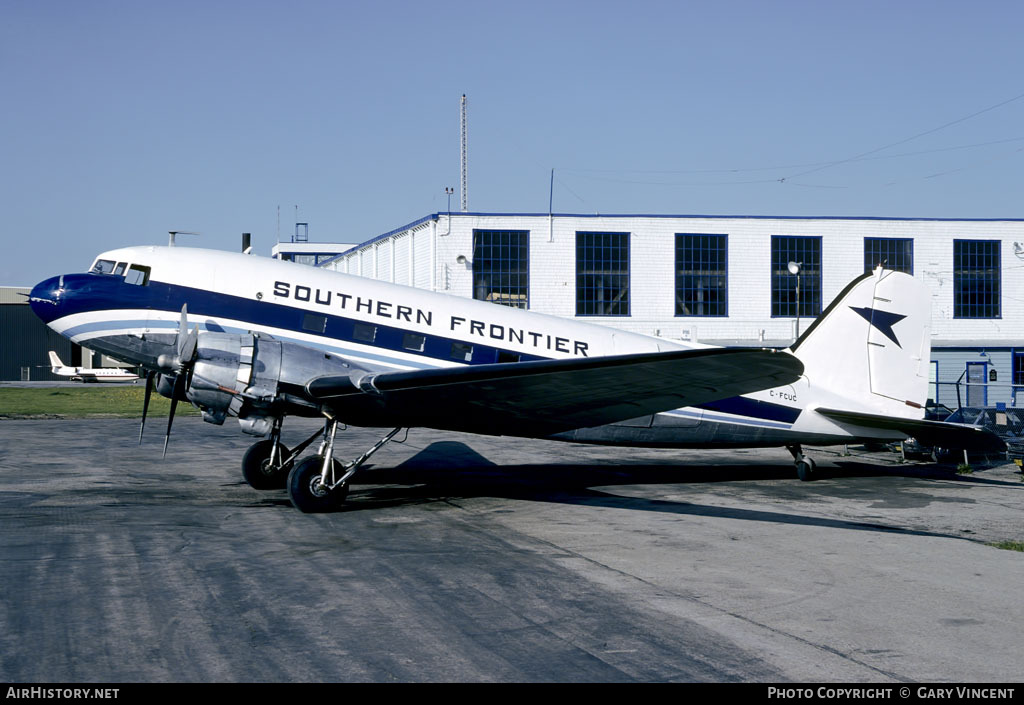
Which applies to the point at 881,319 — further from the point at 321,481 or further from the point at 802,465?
the point at 321,481

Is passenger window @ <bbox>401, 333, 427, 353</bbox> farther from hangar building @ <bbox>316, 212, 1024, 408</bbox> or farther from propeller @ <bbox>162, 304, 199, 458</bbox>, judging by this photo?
hangar building @ <bbox>316, 212, 1024, 408</bbox>

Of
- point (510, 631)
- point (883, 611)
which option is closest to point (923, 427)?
point (883, 611)

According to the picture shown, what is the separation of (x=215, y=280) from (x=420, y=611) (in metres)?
9.25

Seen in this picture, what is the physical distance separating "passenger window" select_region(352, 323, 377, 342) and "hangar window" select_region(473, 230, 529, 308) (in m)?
29.6

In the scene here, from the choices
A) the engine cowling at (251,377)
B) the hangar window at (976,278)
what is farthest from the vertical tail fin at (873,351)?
the hangar window at (976,278)

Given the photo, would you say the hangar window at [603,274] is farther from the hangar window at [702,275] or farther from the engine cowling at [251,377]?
the engine cowling at [251,377]

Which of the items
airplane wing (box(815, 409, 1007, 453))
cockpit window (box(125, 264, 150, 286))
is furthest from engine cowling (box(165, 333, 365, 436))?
airplane wing (box(815, 409, 1007, 453))

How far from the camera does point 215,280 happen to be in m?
15.4

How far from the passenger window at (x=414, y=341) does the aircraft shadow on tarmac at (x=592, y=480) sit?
2.78 metres

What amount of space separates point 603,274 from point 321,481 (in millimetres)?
33729

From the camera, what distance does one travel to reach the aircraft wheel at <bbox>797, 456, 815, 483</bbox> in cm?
1886

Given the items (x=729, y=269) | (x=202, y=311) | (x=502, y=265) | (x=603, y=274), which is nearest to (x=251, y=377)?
(x=202, y=311)

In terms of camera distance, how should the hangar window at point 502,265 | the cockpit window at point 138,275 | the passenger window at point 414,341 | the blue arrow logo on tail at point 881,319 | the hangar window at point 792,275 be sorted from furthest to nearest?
the hangar window at point 792,275
the hangar window at point 502,265
the blue arrow logo on tail at point 881,319
the passenger window at point 414,341
the cockpit window at point 138,275

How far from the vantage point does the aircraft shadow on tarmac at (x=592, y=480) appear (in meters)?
14.9
